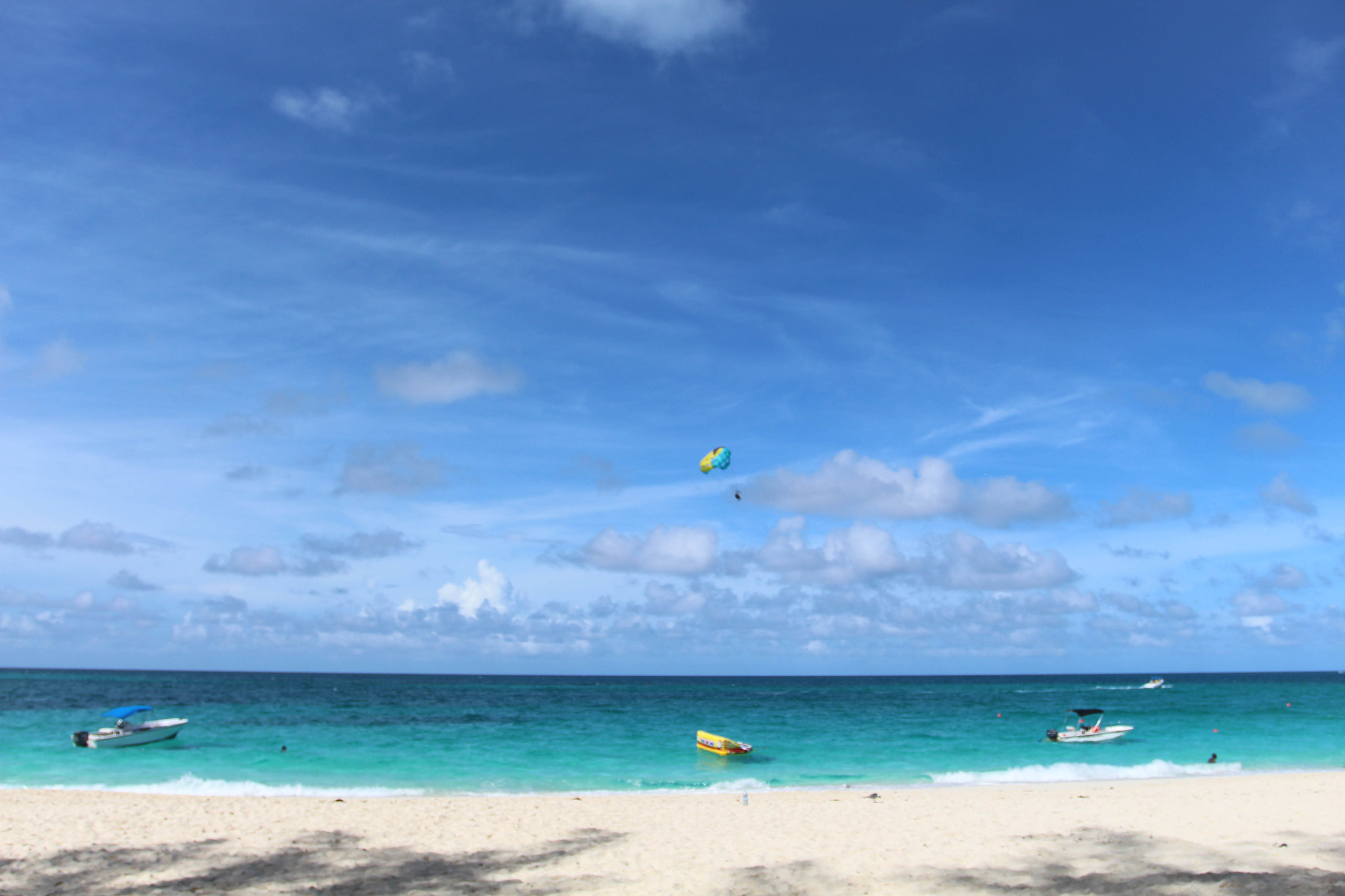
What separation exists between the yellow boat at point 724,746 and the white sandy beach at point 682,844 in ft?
41.4

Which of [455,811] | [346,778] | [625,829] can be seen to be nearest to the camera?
[625,829]

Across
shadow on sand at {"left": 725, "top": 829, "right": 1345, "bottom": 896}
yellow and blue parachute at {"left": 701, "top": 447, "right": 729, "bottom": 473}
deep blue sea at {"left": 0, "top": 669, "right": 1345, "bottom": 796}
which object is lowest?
deep blue sea at {"left": 0, "top": 669, "right": 1345, "bottom": 796}

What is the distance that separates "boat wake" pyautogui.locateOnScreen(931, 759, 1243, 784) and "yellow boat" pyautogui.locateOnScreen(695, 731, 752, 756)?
30.4 ft

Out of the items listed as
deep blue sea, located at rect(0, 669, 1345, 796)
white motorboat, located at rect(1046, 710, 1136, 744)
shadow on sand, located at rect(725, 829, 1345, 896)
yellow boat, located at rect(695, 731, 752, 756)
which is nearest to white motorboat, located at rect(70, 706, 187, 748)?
deep blue sea, located at rect(0, 669, 1345, 796)

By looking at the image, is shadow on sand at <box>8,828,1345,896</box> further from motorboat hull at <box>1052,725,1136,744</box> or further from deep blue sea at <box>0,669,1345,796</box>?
motorboat hull at <box>1052,725,1136,744</box>

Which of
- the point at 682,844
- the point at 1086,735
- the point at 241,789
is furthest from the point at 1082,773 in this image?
the point at 241,789

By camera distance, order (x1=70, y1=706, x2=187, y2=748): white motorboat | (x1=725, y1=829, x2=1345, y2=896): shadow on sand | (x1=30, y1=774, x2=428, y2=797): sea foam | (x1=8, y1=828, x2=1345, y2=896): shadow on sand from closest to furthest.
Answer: (x1=725, y1=829, x2=1345, y2=896): shadow on sand → (x1=8, y1=828, x2=1345, y2=896): shadow on sand → (x1=30, y1=774, x2=428, y2=797): sea foam → (x1=70, y1=706, x2=187, y2=748): white motorboat

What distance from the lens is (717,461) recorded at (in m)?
35.8

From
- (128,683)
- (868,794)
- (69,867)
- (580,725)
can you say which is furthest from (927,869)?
(128,683)

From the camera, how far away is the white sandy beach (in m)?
15.8

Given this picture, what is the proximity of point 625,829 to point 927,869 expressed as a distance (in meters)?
8.21

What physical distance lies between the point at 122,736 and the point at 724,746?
30.1 metres

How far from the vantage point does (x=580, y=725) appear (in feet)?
196

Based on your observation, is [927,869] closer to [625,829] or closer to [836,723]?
[625,829]
